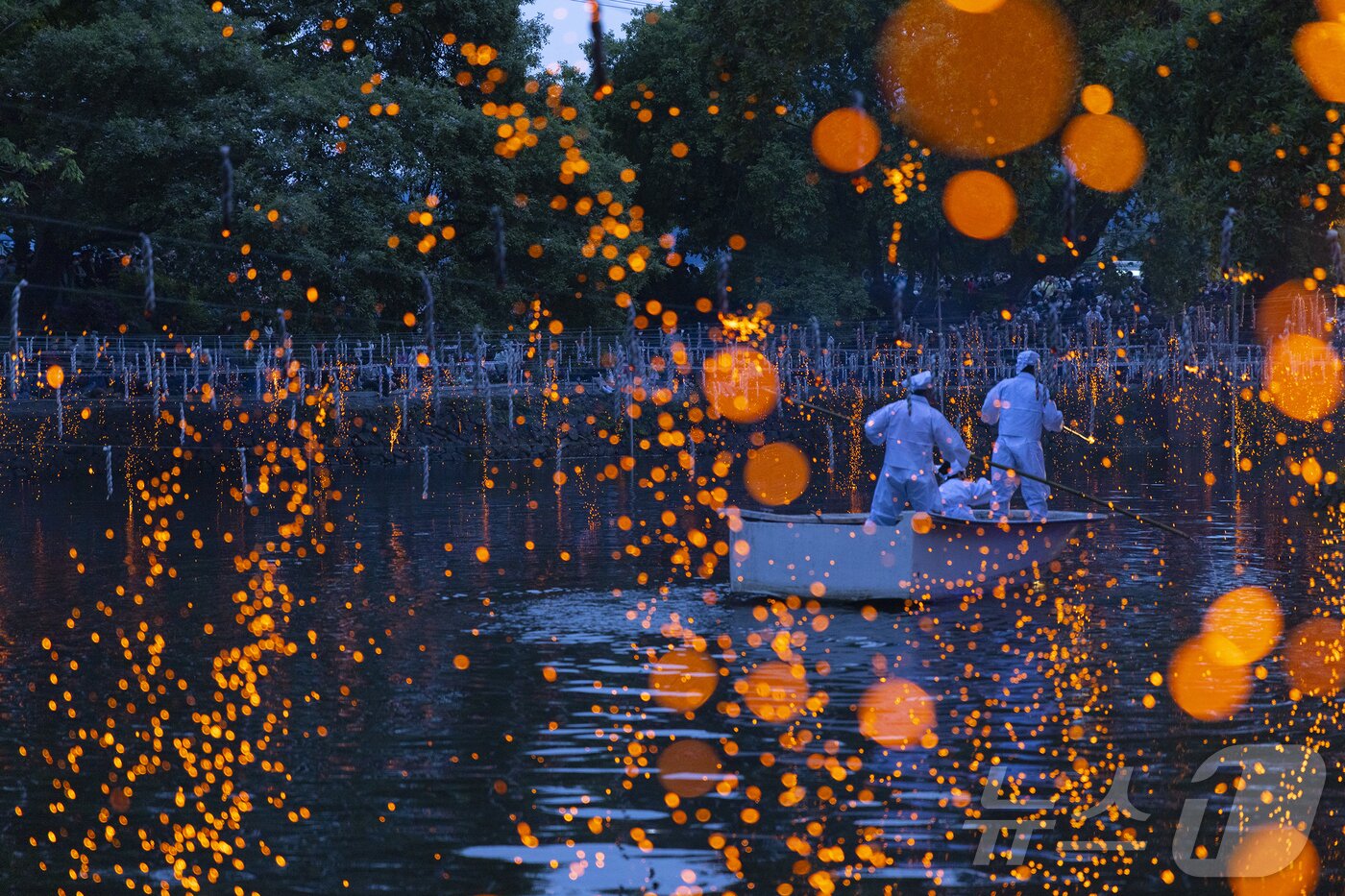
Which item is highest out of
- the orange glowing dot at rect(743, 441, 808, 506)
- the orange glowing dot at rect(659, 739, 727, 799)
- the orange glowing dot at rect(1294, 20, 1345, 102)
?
the orange glowing dot at rect(1294, 20, 1345, 102)

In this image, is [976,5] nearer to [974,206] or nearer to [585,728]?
[585,728]

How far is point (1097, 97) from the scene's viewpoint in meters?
29.1

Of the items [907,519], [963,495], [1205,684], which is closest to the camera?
[1205,684]

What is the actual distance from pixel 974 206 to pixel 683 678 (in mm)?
52467

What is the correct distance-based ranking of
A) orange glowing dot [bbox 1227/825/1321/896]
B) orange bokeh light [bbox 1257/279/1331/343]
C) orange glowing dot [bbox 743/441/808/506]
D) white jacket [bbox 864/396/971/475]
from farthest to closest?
1. orange bokeh light [bbox 1257/279/1331/343]
2. orange glowing dot [bbox 743/441/808/506]
3. white jacket [bbox 864/396/971/475]
4. orange glowing dot [bbox 1227/825/1321/896]

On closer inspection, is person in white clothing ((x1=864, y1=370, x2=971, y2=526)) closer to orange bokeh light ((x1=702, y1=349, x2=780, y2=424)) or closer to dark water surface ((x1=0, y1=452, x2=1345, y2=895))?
dark water surface ((x1=0, y1=452, x2=1345, y2=895))

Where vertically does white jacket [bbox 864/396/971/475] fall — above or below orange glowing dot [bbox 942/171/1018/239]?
below

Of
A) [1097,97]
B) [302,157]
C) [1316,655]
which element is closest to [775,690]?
[1316,655]

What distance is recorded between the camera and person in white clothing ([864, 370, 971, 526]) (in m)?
18.0

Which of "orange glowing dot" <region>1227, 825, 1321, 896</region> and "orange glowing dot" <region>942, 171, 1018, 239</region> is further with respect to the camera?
"orange glowing dot" <region>942, 171, 1018, 239</region>

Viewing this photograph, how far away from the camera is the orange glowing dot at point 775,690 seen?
12422 mm

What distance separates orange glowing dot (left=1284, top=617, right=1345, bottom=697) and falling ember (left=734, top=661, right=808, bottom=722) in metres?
3.60

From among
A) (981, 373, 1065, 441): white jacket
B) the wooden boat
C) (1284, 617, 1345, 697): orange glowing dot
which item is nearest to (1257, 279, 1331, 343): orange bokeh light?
(981, 373, 1065, 441): white jacket

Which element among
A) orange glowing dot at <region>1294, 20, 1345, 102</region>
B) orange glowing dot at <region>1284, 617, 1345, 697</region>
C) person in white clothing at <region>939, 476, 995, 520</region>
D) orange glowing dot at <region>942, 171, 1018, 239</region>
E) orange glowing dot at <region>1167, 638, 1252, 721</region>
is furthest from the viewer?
orange glowing dot at <region>942, 171, 1018, 239</region>
